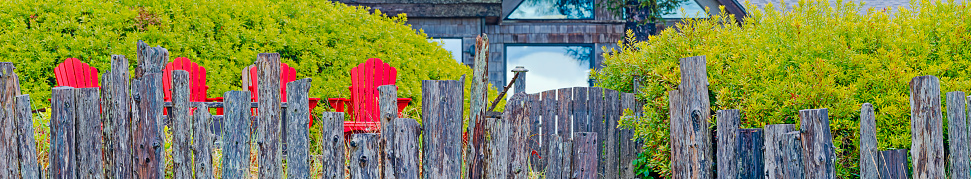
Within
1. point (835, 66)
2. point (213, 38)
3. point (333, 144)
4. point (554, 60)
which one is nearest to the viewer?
point (333, 144)

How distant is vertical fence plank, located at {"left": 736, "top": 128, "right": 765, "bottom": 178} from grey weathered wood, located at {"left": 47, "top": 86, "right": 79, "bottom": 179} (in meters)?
3.32

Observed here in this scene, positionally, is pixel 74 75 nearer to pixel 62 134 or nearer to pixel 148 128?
pixel 62 134

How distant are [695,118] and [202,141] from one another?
2553 millimetres

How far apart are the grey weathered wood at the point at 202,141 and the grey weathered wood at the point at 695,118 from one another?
2448 mm

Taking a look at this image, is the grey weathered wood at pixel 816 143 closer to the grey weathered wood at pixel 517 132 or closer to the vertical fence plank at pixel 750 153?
the vertical fence plank at pixel 750 153

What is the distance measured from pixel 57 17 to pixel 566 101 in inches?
149

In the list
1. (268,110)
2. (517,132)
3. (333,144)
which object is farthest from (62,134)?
(517,132)

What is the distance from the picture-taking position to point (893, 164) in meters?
3.61

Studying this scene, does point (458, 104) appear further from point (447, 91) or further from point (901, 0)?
point (901, 0)

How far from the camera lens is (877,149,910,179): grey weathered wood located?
3.59 meters

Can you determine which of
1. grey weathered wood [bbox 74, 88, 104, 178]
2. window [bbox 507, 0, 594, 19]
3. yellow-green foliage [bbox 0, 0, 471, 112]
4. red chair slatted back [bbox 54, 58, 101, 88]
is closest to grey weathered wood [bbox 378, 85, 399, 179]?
grey weathered wood [bbox 74, 88, 104, 178]

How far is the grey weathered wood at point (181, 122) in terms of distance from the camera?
348 cm

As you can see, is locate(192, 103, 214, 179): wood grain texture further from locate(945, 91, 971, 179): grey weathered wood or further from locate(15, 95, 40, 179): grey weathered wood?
locate(945, 91, 971, 179): grey weathered wood

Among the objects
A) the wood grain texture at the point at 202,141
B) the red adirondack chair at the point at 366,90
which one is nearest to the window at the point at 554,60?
the red adirondack chair at the point at 366,90
